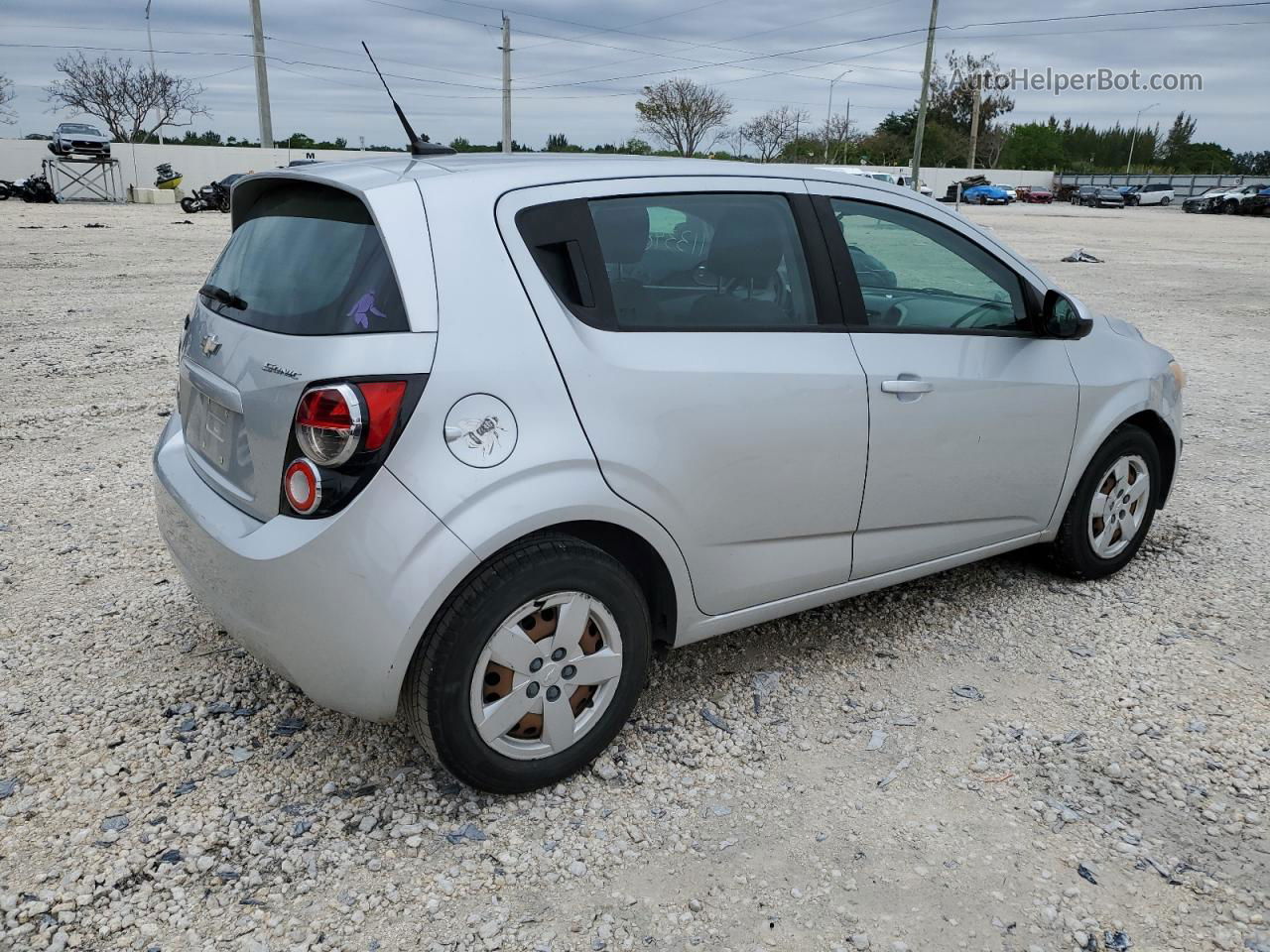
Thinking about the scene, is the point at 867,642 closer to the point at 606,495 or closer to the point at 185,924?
the point at 606,495

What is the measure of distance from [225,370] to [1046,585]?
11.2ft

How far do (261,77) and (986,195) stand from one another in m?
38.5

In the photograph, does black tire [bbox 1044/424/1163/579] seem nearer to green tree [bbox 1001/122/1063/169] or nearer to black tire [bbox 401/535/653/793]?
black tire [bbox 401/535/653/793]

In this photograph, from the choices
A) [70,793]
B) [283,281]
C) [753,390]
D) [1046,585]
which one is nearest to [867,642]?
[1046,585]

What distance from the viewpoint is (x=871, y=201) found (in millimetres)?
3404

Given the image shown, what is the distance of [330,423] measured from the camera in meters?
2.36

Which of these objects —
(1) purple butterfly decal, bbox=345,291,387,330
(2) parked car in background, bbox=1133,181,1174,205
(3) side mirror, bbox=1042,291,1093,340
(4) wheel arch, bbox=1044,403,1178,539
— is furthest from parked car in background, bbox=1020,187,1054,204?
(1) purple butterfly decal, bbox=345,291,387,330

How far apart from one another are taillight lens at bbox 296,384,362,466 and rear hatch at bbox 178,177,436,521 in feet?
0.12

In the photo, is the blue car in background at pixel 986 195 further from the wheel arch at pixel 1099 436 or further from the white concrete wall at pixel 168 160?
the wheel arch at pixel 1099 436

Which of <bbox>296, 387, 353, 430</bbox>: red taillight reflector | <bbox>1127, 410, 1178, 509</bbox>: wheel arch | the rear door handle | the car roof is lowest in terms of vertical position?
<bbox>1127, 410, 1178, 509</bbox>: wheel arch

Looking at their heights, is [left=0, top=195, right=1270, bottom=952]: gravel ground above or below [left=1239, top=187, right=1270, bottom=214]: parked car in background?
below

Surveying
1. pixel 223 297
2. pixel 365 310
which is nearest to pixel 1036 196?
pixel 223 297

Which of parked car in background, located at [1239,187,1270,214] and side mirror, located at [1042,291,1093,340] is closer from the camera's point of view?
side mirror, located at [1042,291,1093,340]

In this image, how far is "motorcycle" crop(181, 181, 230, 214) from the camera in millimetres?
32125
